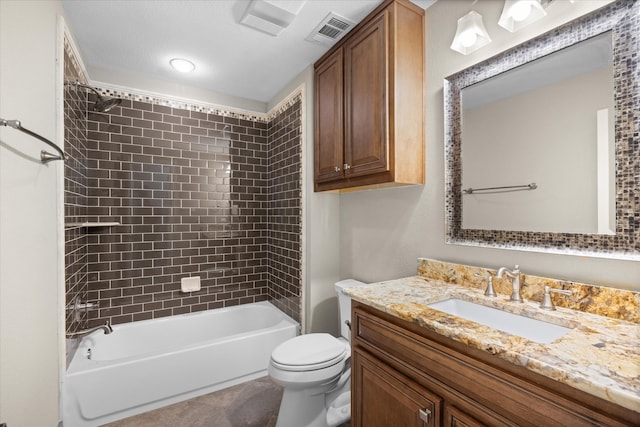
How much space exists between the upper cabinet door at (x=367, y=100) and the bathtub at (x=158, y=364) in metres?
1.56

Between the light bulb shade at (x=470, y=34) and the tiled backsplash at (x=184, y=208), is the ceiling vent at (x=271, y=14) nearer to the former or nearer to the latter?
the tiled backsplash at (x=184, y=208)

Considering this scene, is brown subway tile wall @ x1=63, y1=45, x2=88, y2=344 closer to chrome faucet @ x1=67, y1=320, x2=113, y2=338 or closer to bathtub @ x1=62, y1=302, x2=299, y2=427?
chrome faucet @ x1=67, y1=320, x2=113, y2=338

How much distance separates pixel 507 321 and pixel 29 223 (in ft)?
6.70

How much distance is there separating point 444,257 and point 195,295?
7.48 ft

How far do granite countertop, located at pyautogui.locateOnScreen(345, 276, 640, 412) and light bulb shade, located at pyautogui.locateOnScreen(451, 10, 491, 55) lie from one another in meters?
1.20

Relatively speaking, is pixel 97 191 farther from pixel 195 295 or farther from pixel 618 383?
pixel 618 383

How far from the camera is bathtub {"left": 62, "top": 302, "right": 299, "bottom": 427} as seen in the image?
5.93 ft

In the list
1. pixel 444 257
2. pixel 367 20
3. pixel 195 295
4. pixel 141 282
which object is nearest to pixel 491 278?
pixel 444 257

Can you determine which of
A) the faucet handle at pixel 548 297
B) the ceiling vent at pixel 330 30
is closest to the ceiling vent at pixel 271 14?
the ceiling vent at pixel 330 30

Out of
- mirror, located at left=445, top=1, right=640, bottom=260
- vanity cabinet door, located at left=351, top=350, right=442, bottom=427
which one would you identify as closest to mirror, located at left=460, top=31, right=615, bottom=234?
mirror, located at left=445, top=1, right=640, bottom=260

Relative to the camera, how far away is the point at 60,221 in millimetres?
1641

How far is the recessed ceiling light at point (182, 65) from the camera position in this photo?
231cm

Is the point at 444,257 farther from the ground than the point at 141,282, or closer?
farther from the ground

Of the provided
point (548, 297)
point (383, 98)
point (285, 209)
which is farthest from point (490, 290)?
point (285, 209)
